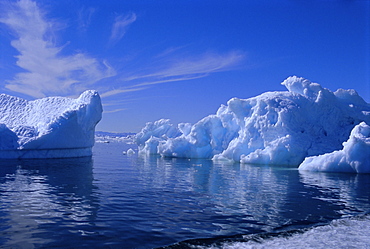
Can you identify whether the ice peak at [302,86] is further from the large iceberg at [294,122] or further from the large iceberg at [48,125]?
the large iceberg at [48,125]

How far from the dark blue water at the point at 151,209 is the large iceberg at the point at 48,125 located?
1212cm

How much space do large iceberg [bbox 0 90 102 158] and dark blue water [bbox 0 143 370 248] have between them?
12122 mm

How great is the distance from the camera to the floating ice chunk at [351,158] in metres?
21.2

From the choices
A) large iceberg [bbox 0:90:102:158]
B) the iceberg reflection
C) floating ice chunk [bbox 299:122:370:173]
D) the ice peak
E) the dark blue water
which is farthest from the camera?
the ice peak

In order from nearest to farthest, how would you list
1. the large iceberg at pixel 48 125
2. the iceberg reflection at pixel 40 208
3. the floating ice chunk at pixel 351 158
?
the iceberg reflection at pixel 40 208, the floating ice chunk at pixel 351 158, the large iceberg at pixel 48 125

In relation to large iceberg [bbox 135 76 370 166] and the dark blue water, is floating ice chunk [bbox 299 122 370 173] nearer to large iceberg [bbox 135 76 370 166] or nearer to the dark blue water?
large iceberg [bbox 135 76 370 166]

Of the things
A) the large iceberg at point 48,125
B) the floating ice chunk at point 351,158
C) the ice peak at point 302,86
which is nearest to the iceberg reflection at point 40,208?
the large iceberg at point 48,125

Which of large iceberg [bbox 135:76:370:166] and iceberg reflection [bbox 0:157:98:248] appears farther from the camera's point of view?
large iceberg [bbox 135:76:370:166]

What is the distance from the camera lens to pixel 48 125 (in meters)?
28.2

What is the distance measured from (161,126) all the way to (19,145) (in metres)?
26.7

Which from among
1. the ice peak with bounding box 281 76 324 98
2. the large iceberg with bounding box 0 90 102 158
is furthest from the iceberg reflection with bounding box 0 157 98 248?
the ice peak with bounding box 281 76 324 98

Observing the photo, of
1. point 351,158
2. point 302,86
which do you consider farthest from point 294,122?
point 351,158

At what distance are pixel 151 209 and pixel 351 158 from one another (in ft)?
57.6

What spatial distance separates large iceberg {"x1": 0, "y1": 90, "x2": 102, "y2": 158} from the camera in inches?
1075
